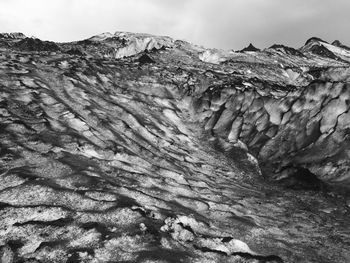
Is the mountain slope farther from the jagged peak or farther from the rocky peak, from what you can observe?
the rocky peak

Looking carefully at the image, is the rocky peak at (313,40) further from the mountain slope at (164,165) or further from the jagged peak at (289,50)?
the mountain slope at (164,165)

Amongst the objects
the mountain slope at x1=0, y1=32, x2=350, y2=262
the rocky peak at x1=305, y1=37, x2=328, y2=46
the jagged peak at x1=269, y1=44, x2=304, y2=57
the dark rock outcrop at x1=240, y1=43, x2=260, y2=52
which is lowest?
the mountain slope at x1=0, y1=32, x2=350, y2=262

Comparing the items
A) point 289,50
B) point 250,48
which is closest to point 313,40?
point 250,48

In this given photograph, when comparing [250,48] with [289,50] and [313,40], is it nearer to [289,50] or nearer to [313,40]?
[289,50]

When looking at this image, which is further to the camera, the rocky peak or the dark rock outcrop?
the rocky peak

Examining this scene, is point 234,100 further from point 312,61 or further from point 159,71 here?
point 312,61

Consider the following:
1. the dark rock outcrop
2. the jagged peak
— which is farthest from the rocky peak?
the jagged peak

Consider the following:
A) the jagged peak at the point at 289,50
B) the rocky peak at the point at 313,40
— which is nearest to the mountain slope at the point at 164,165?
the jagged peak at the point at 289,50

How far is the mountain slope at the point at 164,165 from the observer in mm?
13281

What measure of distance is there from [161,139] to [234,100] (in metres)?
9.54

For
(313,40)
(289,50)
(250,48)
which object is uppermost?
(313,40)

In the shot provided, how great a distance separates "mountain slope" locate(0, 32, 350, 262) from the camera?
1328cm

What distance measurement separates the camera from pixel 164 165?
2216 cm

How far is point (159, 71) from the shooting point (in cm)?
4122
